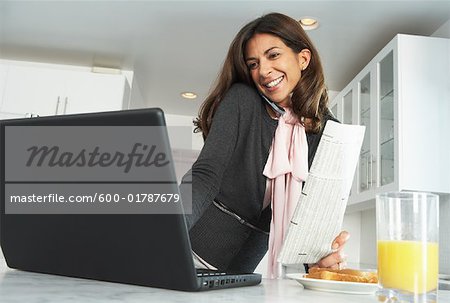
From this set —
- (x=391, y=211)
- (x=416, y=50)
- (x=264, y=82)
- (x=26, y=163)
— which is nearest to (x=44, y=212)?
(x=26, y=163)

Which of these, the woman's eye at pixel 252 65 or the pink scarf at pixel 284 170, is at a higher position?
the woman's eye at pixel 252 65

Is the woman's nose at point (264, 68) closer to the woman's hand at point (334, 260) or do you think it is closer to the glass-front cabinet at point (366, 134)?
the woman's hand at point (334, 260)

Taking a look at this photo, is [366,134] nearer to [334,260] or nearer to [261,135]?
[261,135]

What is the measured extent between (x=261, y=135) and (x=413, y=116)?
1513mm

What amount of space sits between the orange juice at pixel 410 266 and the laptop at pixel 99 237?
0.66ft

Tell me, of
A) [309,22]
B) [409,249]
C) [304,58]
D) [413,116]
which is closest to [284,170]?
[304,58]

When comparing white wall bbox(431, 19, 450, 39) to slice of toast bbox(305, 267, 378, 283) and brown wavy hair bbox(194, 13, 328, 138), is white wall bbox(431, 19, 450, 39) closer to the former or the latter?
brown wavy hair bbox(194, 13, 328, 138)

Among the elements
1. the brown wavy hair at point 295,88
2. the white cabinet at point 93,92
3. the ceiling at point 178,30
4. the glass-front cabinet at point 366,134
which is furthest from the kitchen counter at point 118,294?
the white cabinet at point 93,92

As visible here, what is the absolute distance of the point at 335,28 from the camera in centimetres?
283

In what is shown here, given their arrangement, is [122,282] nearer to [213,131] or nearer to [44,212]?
[44,212]

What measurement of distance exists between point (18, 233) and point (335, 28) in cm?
248

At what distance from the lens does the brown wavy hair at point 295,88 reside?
1317mm

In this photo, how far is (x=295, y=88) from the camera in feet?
4.46

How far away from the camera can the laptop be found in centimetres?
54
